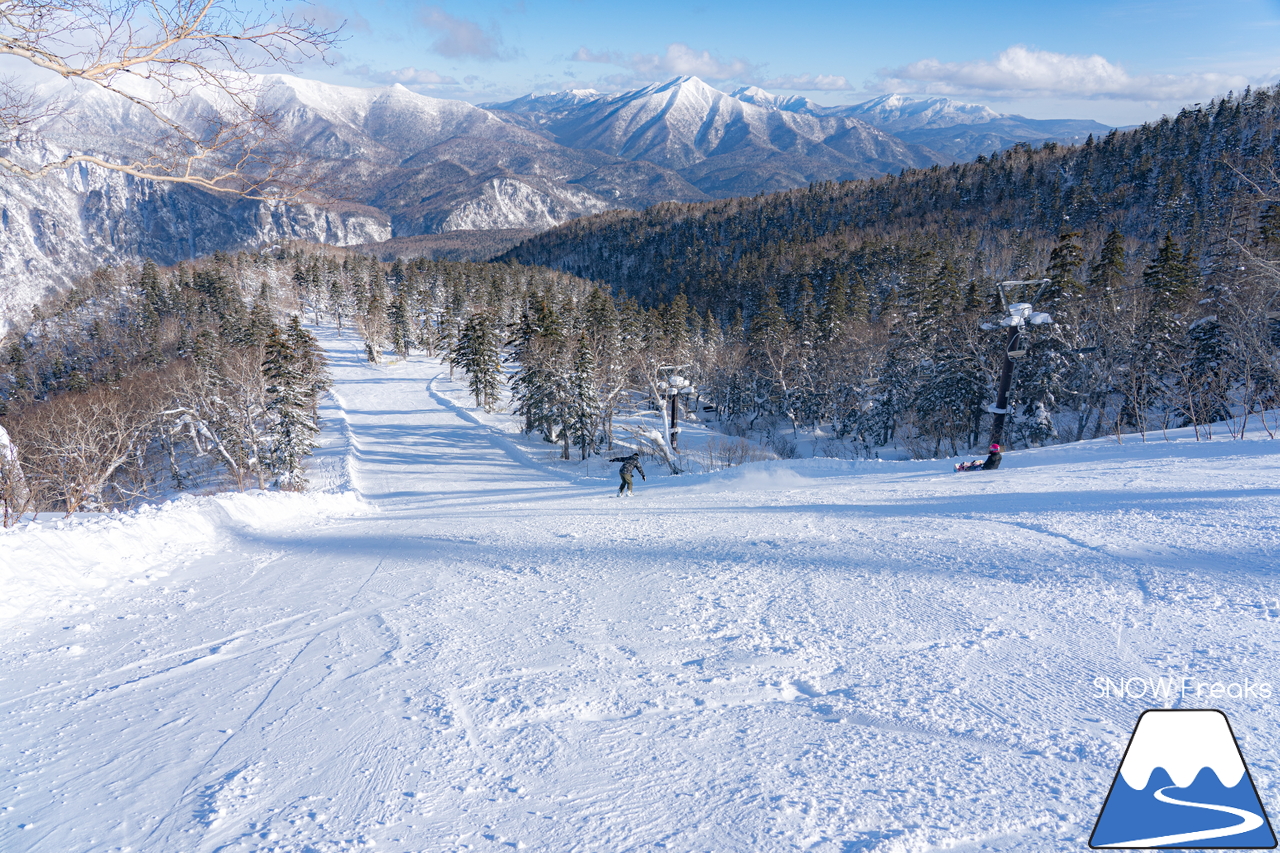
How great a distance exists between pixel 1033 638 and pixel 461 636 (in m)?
4.51

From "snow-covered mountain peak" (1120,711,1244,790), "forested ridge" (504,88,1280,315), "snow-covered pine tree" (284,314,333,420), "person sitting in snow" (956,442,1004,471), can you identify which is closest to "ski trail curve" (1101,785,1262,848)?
"snow-covered mountain peak" (1120,711,1244,790)

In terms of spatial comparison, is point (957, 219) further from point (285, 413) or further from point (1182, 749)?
point (1182, 749)

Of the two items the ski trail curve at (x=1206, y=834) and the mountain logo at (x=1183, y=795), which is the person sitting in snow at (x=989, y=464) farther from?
the ski trail curve at (x=1206, y=834)

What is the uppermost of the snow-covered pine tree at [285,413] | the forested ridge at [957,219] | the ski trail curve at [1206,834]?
the forested ridge at [957,219]

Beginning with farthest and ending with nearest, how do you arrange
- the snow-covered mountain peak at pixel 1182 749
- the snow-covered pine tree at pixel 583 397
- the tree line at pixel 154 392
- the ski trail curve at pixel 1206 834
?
the snow-covered pine tree at pixel 583 397
the tree line at pixel 154 392
the snow-covered mountain peak at pixel 1182 749
the ski trail curve at pixel 1206 834

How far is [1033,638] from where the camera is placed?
4.24 meters

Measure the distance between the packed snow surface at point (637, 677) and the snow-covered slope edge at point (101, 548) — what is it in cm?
4

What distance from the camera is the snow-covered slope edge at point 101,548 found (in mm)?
5898

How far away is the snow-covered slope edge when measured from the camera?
Answer: 19.4 feet

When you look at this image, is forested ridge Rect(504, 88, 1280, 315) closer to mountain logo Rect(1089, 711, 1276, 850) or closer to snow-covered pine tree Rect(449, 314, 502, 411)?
snow-covered pine tree Rect(449, 314, 502, 411)

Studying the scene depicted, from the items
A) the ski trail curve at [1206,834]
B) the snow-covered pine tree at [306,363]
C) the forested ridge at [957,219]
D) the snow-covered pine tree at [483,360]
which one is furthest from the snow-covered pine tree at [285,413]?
the forested ridge at [957,219]

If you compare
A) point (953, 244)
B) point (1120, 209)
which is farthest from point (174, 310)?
point (1120, 209)

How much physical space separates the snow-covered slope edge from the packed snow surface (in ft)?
0.14

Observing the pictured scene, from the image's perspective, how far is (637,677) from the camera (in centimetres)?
407
